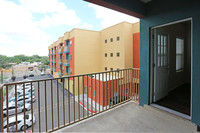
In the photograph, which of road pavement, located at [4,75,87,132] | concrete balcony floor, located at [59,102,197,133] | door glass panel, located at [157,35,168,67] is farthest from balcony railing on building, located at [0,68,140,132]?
door glass panel, located at [157,35,168,67]

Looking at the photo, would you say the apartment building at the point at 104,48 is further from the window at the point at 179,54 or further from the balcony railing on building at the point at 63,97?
the balcony railing on building at the point at 63,97

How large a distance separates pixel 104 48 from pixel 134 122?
10644mm

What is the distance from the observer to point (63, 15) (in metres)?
12.2

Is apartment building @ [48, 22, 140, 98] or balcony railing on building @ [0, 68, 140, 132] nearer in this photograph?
balcony railing on building @ [0, 68, 140, 132]

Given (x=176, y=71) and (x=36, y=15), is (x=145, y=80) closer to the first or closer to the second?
(x=176, y=71)

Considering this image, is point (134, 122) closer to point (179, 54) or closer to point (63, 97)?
point (63, 97)

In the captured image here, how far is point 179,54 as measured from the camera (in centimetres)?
379

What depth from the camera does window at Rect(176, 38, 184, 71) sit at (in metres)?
3.66

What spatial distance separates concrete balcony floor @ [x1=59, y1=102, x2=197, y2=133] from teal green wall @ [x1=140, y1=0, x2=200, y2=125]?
254 millimetres

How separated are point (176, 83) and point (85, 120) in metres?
3.76

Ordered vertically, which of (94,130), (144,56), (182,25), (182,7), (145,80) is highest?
(182,25)

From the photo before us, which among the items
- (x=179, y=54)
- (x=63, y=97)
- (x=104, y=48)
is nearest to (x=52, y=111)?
(x=63, y=97)

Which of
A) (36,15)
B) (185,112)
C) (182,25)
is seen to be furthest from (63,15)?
(185,112)

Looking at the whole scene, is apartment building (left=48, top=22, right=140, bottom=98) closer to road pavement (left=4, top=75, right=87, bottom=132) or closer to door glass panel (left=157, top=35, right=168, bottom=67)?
road pavement (left=4, top=75, right=87, bottom=132)
